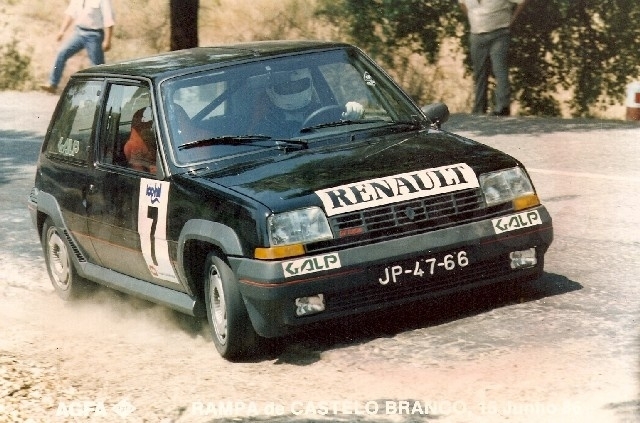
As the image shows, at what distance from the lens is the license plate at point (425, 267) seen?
7.41 m

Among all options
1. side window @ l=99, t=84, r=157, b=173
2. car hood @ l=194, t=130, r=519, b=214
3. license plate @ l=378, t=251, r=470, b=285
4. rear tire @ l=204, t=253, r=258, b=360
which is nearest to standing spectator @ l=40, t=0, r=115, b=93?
side window @ l=99, t=84, r=157, b=173

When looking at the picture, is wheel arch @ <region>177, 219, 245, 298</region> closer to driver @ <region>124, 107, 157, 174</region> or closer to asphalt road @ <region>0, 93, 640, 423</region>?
asphalt road @ <region>0, 93, 640, 423</region>

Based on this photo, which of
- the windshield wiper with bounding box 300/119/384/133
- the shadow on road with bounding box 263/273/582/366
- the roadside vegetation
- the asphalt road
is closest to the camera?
the asphalt road

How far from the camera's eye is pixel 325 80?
8617 millimetres

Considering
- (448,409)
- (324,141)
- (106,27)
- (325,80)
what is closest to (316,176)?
(324,141)

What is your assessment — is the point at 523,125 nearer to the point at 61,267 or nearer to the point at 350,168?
the point at 61,267

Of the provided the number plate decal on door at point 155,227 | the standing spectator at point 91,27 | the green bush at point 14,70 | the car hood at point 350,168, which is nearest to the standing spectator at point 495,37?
the standing spectator at point 91,27

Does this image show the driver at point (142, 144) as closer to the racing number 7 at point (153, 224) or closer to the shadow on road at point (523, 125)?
the racing number 7 at point (153, 224)

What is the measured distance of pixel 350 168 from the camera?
7656 millimetres

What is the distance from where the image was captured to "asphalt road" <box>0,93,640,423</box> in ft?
21.1

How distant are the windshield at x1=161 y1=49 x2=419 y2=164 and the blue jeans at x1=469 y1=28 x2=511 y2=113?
862 centimetres

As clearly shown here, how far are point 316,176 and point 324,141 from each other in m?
0.67

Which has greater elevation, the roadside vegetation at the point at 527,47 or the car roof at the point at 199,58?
the car roof at the point at 199,58

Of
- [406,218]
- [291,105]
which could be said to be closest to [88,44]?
[291,105]
